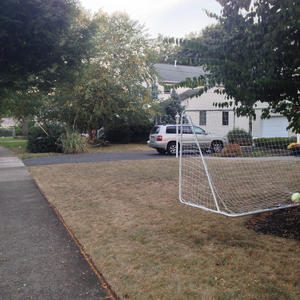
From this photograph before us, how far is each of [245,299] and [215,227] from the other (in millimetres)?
2090

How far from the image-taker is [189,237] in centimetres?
442

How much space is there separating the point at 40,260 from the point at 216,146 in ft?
16.7

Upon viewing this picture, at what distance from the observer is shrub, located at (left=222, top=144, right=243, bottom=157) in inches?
284

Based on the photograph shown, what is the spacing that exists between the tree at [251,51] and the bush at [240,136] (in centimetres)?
252

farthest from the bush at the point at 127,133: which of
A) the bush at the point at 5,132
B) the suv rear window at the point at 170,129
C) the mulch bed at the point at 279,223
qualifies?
the bush at the point at 5,132

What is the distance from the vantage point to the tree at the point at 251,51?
3666 mm

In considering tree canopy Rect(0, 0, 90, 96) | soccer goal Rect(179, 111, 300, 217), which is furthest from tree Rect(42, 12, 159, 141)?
soccer goal Rect(179, 111, 300, 217)

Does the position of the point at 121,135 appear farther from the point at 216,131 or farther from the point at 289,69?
the point at 289,69

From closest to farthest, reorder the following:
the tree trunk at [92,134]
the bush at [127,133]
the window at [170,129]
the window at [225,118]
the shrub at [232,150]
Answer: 1. the window at [225,118]
2. the shrub at [232,150]
3. the window at [170,129]
4. the tree trunk at [92,134]
5. the bush at [127,133]

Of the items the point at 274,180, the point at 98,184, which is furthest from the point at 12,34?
the point at 274,180

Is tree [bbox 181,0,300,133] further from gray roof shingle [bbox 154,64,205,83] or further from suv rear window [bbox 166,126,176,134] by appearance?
gray roof shingle [bbox 154,64,205,83]

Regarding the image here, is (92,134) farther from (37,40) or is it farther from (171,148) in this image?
(37,40)

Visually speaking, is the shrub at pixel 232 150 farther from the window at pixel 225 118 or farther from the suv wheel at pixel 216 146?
the window at pixel 225 118

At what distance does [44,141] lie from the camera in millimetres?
18812
